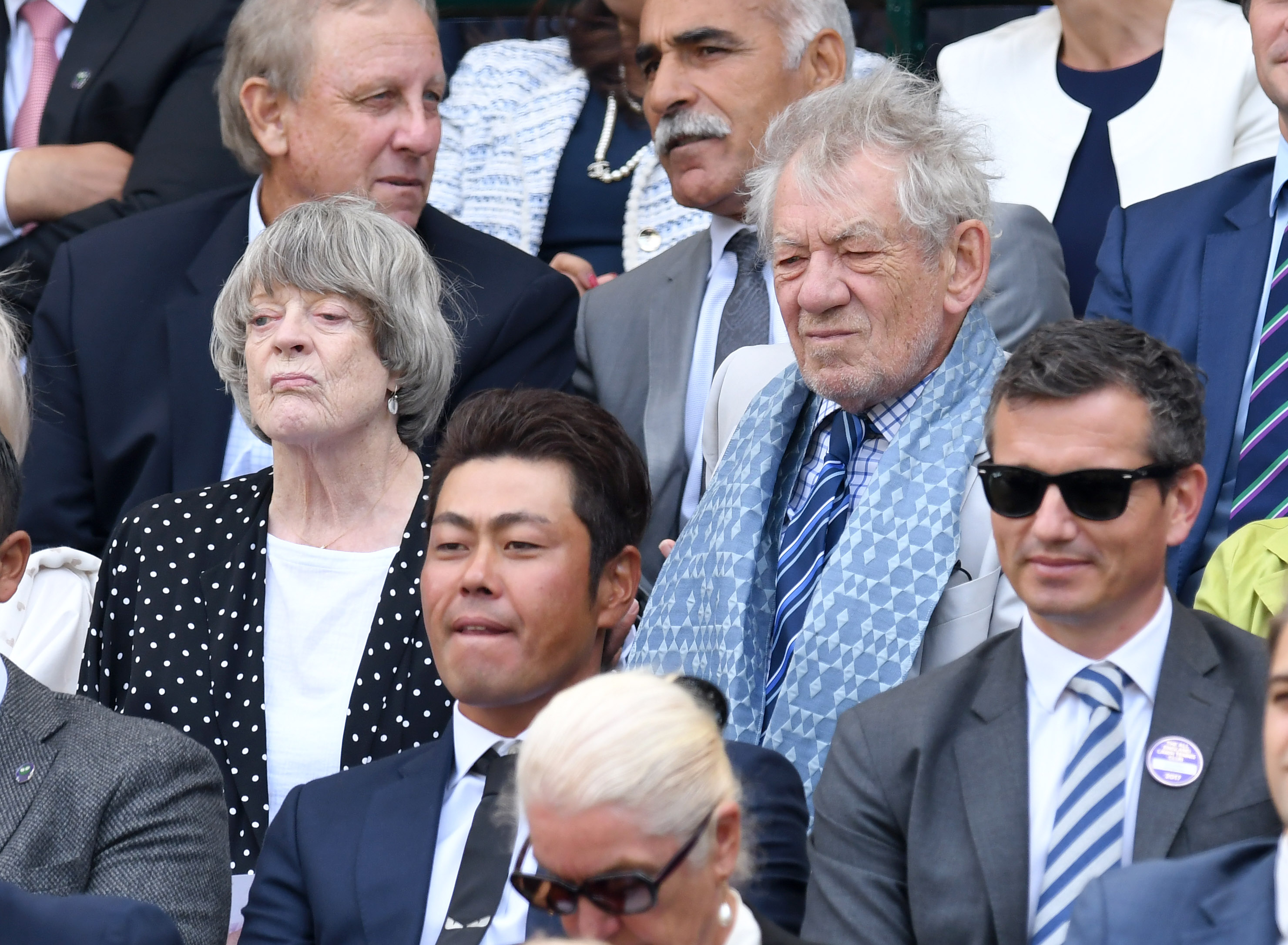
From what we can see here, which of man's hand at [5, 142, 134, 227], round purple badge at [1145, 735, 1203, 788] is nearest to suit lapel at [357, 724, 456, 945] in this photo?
round purple badge at [1145, 735, 1203, 788]

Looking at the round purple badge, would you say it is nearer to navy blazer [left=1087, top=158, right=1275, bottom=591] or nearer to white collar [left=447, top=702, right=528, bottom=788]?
navy blazer [left=1087, top=158, right=1275, bottom=591]

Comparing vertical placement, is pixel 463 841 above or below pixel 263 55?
below

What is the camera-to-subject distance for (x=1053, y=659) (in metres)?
2.79

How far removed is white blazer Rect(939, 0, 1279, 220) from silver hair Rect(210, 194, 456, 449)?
126 cm

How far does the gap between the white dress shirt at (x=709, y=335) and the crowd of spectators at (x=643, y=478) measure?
14 millimetres

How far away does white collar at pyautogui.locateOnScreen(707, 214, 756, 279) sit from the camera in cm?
445

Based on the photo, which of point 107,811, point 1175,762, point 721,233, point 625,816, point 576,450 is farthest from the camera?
point 721,233

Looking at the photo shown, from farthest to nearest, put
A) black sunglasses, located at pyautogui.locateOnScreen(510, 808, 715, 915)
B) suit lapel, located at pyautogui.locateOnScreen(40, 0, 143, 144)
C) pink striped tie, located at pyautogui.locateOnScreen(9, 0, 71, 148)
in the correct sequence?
pink striped tie, located at pyautogui.locateOnScreen(9, 0, 71, 148) < suit lapel, located at pyautogui.locateOnScreen(40, 0, 143, 144) < black sunglasses, located at pyautogui.locateOnScreen(510, 808, 715, 915)

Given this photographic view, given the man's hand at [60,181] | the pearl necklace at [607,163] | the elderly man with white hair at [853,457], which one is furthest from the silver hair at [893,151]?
the man's hand at [60,181]

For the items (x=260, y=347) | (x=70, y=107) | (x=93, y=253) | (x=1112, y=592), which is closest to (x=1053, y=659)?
(x=1112, y=592)

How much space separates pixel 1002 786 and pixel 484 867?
819mm

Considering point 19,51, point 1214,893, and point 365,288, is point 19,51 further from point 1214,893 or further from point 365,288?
point 1214,893

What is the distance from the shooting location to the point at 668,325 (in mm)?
4367

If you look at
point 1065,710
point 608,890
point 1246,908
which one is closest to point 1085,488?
point 1065,710
